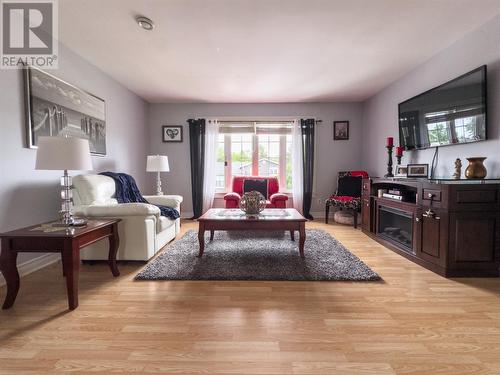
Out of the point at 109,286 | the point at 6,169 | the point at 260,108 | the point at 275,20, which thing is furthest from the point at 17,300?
the point at 260,108

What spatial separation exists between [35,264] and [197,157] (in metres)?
2.95

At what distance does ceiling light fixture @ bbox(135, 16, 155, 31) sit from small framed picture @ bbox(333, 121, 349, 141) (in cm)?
367

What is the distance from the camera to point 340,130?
4.84 metres

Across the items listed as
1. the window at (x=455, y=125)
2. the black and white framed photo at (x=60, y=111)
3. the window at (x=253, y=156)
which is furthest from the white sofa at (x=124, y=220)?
the window at (x=455, y=125)

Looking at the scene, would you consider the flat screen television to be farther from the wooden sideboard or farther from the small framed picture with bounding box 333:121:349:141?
the small framed picture with bounding box 333:121:349:141

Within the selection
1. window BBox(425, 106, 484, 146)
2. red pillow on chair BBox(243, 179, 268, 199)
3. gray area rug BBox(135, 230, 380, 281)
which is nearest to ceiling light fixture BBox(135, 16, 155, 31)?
gray area rug BBox(135, 230, 380, 281)

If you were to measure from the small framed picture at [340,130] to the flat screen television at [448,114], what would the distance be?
58.2 inches

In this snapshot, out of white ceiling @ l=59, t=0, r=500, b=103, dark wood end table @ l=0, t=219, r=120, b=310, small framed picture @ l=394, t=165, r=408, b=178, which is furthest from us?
small framed picture @ l=394, t=165, r=408, b=178

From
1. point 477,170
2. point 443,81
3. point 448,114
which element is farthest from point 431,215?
point 443,81

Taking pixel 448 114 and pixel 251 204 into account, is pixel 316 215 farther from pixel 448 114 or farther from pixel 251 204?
pixel 448 114

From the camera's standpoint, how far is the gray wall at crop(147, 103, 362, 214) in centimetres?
482

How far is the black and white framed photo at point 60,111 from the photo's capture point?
227 centimetres

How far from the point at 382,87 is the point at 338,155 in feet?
4.57

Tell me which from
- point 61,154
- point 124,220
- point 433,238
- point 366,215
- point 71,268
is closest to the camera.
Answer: point 71,268
